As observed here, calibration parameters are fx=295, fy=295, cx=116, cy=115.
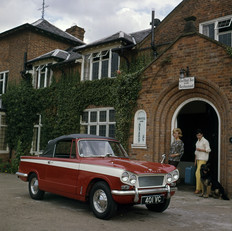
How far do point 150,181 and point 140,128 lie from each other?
599cm

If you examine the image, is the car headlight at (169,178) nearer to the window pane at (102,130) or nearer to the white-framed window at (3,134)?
the window pane at (102,130)

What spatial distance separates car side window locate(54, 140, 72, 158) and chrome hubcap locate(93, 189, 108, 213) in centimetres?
143

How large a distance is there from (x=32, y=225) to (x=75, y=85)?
10.7 metres

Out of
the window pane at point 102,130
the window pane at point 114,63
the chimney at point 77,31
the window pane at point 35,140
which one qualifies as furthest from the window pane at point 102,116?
the chimney at point 77,31

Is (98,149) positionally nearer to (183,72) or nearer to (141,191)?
(141,191)

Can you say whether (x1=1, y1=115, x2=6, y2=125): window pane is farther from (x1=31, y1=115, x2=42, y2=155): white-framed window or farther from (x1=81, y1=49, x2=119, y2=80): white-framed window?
(x1=81, y1=49, x2=119, y2=80): white-framed window

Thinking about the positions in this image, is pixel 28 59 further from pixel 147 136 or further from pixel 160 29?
pixel 147 136

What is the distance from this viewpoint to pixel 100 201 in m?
5.75

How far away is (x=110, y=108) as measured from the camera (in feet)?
43.9

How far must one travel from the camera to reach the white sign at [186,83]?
33.2ft

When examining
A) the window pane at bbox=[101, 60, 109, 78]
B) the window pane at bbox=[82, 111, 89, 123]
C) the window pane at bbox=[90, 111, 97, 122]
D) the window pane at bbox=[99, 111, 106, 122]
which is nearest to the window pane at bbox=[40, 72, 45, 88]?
the window pane at bbox=[82, 111, 89, 123]

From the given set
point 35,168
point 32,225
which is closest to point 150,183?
point 32,225

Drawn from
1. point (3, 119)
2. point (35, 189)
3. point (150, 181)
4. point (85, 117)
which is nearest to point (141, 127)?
point (85, 117)

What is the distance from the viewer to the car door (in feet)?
21.0
